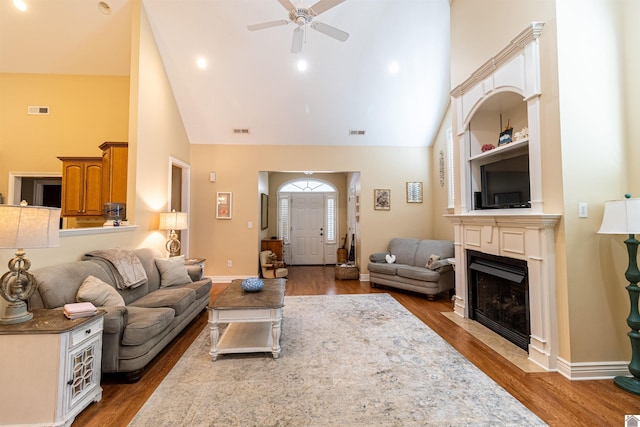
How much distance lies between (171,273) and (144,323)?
4.64 ft

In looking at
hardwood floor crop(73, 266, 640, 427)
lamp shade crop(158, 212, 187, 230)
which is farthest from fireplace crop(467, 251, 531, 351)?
lamp shade crop(158, 212, 187, 230)

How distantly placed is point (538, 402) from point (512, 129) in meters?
2.60

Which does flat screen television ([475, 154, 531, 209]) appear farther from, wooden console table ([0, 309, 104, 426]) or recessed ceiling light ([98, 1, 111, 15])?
recessed ceiling light ([98, 1, 111, 15])

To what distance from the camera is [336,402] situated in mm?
1995

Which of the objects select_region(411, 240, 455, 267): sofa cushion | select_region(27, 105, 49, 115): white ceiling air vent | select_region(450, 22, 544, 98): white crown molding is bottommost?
select_region(411, 240, 455, 267): sofa cushion

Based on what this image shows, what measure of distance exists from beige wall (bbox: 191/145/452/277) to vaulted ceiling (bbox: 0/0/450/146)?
0.96ft

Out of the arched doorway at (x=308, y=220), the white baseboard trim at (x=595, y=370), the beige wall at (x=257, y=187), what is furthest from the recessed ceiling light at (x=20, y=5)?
the white baseboard trim at (x=595, y=370)

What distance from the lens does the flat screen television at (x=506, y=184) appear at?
9.48 ft

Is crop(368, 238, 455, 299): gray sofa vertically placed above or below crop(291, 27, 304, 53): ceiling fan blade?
below

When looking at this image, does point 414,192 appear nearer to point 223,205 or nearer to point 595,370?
point 223,205

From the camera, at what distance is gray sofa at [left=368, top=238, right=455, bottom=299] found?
4.61 m

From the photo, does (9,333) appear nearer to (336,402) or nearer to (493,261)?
(336,402)

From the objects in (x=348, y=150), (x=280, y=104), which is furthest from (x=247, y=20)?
(x=348, y=150)

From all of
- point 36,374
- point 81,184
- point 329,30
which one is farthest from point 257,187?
point 36,374
